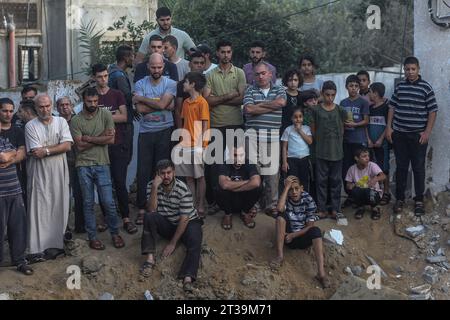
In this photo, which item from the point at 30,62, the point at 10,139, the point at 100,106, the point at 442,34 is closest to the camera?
the point at 10,139

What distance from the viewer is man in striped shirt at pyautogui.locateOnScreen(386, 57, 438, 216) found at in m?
9.36

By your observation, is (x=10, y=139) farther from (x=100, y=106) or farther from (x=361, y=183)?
(x=361, y=183)

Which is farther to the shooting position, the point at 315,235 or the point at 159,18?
the point at 159,18

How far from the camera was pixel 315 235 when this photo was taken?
8555mm

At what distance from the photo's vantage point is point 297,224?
8688mm

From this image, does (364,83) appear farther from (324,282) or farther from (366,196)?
(324,282)

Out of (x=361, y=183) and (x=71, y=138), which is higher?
(x=71, y=138)

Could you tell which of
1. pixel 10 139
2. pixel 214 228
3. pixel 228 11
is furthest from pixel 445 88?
pixel 228 11

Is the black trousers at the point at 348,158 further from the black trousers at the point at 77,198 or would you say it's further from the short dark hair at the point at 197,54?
the black trousers at the point at 77,198

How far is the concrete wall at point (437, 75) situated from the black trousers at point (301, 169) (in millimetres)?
1708

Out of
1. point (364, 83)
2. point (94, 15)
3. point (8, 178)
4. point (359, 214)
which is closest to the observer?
point (8, 178)

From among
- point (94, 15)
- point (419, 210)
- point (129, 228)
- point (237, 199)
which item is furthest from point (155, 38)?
point (94, 15)

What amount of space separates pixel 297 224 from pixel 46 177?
9.41ft

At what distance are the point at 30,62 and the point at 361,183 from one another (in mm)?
7499
